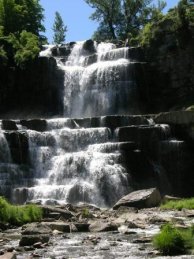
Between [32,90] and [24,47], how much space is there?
605cm

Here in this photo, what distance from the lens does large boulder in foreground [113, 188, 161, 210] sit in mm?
32250

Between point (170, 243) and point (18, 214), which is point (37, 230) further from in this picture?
point (170, 243)

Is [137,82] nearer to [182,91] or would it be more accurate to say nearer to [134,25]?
[182,91]

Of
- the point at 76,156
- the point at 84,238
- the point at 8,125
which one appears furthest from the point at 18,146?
the point at 84,238

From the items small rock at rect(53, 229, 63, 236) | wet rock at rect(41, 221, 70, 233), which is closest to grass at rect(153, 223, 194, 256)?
small rock at rect(53, 229, 63, 236)

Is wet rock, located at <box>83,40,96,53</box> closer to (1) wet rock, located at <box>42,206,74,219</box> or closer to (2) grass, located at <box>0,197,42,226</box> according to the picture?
(1) wet rock, located at <box>42,206,74,219</box>

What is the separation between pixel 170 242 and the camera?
16.2 meters

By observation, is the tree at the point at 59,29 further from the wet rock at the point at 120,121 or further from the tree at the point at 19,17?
the wet rock at the point at 120,121

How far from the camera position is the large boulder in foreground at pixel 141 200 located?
1270 inches

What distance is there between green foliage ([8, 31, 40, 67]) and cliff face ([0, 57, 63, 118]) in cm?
95

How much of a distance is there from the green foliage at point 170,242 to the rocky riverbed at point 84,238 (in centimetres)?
26

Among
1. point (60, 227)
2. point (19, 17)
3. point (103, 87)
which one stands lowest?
point (60, 227)

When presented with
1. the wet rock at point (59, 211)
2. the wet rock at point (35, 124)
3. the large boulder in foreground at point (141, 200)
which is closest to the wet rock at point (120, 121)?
the wet rock at point (35, 124)

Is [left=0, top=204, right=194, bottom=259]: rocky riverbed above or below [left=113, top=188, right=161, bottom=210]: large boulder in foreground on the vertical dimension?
above
